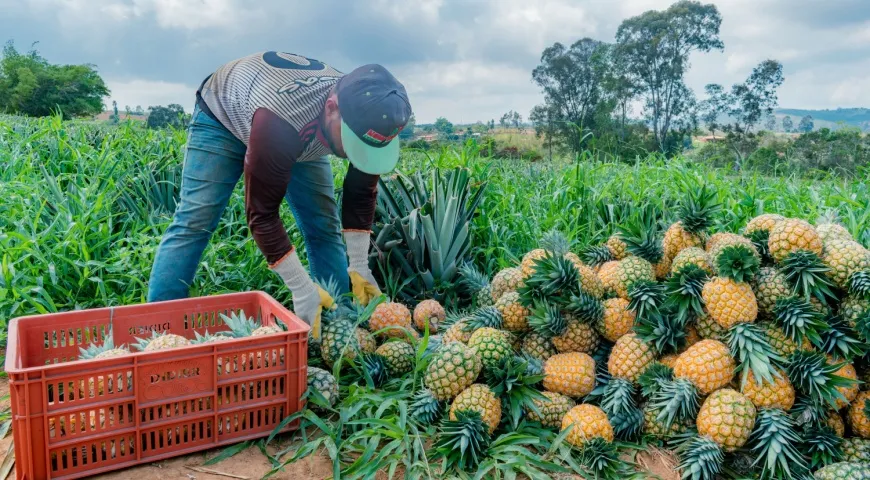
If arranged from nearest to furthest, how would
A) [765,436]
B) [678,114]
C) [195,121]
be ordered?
1. [765,436]
2. [195,121]
3. [678,114]

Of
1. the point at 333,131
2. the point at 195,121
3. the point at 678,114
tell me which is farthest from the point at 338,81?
the point at 678,114

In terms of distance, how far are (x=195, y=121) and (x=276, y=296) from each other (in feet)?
3.74

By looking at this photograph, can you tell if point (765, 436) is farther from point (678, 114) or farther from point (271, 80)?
point (678, 114)

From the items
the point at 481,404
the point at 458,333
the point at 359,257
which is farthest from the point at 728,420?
the point at 359,257

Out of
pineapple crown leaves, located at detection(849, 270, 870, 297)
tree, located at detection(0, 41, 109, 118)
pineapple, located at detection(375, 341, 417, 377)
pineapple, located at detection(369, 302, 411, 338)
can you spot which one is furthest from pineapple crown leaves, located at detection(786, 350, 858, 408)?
tree, located at detection(0, 41, 109, 118)

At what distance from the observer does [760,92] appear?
29.0 metres

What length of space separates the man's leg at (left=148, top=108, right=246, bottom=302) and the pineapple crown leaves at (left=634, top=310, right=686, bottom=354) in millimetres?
2013

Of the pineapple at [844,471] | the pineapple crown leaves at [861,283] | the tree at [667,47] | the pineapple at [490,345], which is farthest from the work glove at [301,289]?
the tree at [667,47]

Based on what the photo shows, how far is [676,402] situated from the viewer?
2.02 metres

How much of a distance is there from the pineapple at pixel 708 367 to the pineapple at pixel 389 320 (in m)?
1.22

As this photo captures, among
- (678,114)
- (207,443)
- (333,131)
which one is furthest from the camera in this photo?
(678,114)

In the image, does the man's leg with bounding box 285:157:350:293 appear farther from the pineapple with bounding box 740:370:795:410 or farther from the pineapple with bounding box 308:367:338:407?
the pineapple with bounding box 740:370:795:410

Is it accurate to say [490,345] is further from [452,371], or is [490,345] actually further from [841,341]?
[841,341]

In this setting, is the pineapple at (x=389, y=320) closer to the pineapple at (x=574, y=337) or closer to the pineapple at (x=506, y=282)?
the pineapple at (x=506, y=282)
